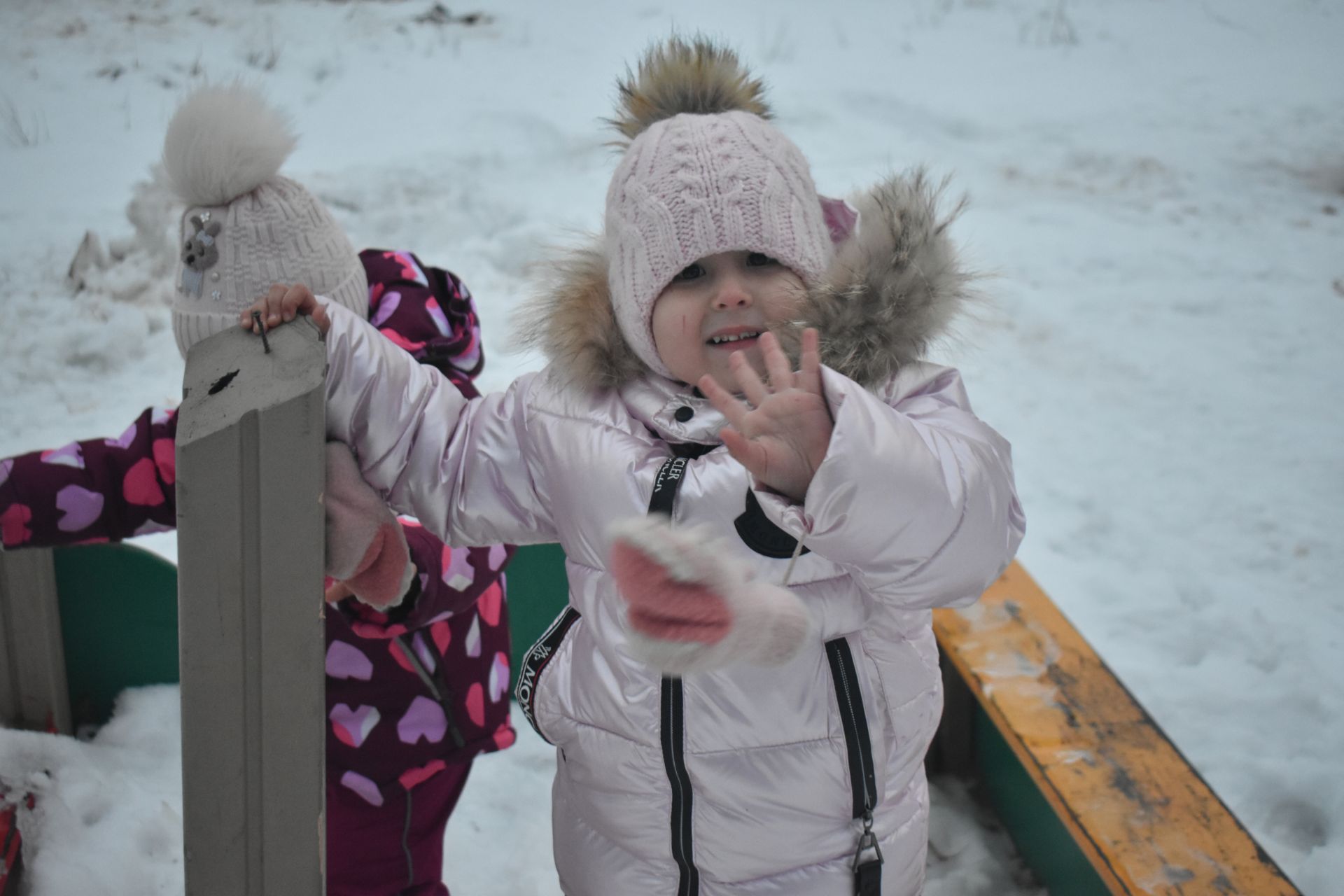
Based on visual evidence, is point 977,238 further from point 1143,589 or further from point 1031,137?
point 1143,589

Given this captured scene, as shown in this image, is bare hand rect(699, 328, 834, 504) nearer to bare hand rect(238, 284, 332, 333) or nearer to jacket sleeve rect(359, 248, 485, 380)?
bare hand rect(238, 284, 332, 333)

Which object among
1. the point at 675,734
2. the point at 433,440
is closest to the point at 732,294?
the point at 433,440

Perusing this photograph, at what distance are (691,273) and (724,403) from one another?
323 millimetres

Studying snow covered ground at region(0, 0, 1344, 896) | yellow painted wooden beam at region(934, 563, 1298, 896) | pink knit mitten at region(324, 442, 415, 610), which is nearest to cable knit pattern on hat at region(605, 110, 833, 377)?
snow covered ground at region(0, 0, 1344, 896)

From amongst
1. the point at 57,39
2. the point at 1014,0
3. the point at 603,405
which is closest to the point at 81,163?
the point at 57,39

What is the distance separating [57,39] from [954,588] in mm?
5058

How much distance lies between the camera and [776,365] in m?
1.02

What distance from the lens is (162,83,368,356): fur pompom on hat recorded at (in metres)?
1.48

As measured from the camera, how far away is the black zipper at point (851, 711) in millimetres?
1198

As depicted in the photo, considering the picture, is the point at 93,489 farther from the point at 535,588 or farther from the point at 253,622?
the point at 535,588

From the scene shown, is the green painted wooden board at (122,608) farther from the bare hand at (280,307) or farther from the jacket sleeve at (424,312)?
the bare hand at (280,307)

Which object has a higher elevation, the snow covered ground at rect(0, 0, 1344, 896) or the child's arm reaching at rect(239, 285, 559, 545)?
the child's arm reaching at rect(239, 285, 559, 545)

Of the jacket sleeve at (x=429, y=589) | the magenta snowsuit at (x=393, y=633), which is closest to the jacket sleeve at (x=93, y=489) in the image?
the magenta snowsuit at (x=393, y=633)

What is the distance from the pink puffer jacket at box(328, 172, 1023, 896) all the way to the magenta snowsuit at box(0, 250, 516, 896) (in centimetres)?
26
